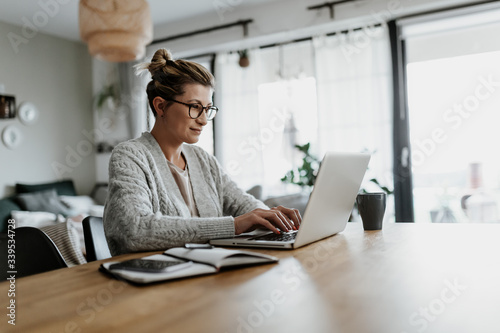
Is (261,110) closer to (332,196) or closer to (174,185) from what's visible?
(174,185)

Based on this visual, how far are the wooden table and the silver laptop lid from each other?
0.12 meters

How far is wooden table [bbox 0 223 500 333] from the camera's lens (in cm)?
54

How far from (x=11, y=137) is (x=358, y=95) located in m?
3.96

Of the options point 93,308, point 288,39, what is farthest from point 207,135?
point 93,308

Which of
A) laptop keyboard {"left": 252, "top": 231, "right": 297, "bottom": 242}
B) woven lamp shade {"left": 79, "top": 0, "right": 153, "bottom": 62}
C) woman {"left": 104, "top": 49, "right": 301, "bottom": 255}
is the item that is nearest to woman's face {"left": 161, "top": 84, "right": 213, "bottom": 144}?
woman {"left": 104, "top": 49, "right": 301, "bottom": 255}

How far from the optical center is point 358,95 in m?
4.53

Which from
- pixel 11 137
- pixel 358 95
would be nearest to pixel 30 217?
pixel 11 137

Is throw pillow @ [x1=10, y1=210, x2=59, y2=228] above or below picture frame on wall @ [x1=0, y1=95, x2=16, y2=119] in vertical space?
below

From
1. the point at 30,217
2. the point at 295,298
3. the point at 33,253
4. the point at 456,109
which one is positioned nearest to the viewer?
the point at 295,298

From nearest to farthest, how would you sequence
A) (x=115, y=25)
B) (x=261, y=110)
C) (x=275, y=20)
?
(x=115, y=25) → (x=275, y=20) → (x=261, y=110)

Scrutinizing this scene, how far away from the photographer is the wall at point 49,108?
207 inches

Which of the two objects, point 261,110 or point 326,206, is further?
point 261,110

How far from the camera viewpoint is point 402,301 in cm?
62

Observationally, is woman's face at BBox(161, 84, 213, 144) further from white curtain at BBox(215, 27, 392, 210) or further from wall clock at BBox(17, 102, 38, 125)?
wall clock at BBox(17, 102, 38, 125)
